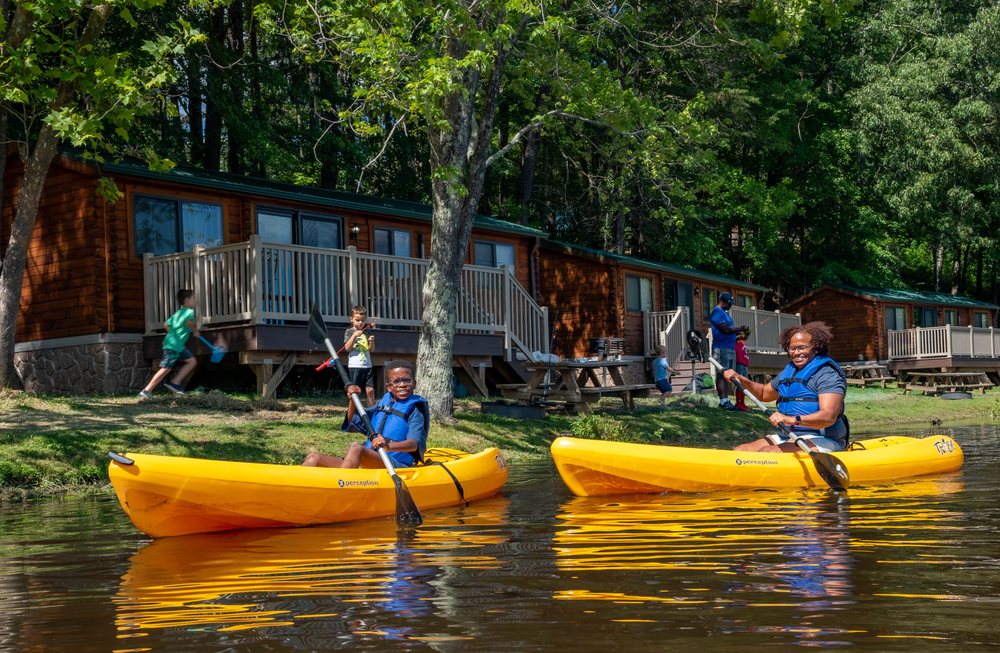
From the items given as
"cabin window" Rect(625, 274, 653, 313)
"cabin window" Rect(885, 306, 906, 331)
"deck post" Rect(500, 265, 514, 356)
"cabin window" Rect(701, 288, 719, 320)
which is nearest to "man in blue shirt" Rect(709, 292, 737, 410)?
"deck post" Rect(500, 265, 514, 356)

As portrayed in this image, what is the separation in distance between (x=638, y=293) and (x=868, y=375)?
12231mm

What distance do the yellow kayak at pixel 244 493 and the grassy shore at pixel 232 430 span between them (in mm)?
3861

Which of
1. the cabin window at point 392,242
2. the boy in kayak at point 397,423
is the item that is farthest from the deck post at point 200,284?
the boy in kayak at point 397,423

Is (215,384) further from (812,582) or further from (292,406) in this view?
(812,582)

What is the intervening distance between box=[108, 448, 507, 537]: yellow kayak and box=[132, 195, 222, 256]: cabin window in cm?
1105

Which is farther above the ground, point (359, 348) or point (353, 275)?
point (353, 275)

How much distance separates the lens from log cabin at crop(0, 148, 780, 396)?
17.9 metres

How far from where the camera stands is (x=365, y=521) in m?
9.34

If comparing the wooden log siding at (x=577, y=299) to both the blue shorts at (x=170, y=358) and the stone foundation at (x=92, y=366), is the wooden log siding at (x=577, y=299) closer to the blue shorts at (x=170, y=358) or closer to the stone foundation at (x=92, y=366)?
the stone foundation at (x=92, y=366)

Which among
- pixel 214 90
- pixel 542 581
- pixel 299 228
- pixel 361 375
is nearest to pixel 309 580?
pixel 542 581

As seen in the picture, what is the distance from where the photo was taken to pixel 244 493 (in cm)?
848

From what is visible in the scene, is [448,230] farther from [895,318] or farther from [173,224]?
[895,318]

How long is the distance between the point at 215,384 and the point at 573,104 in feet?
26.5

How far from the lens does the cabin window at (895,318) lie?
43.4 metres
